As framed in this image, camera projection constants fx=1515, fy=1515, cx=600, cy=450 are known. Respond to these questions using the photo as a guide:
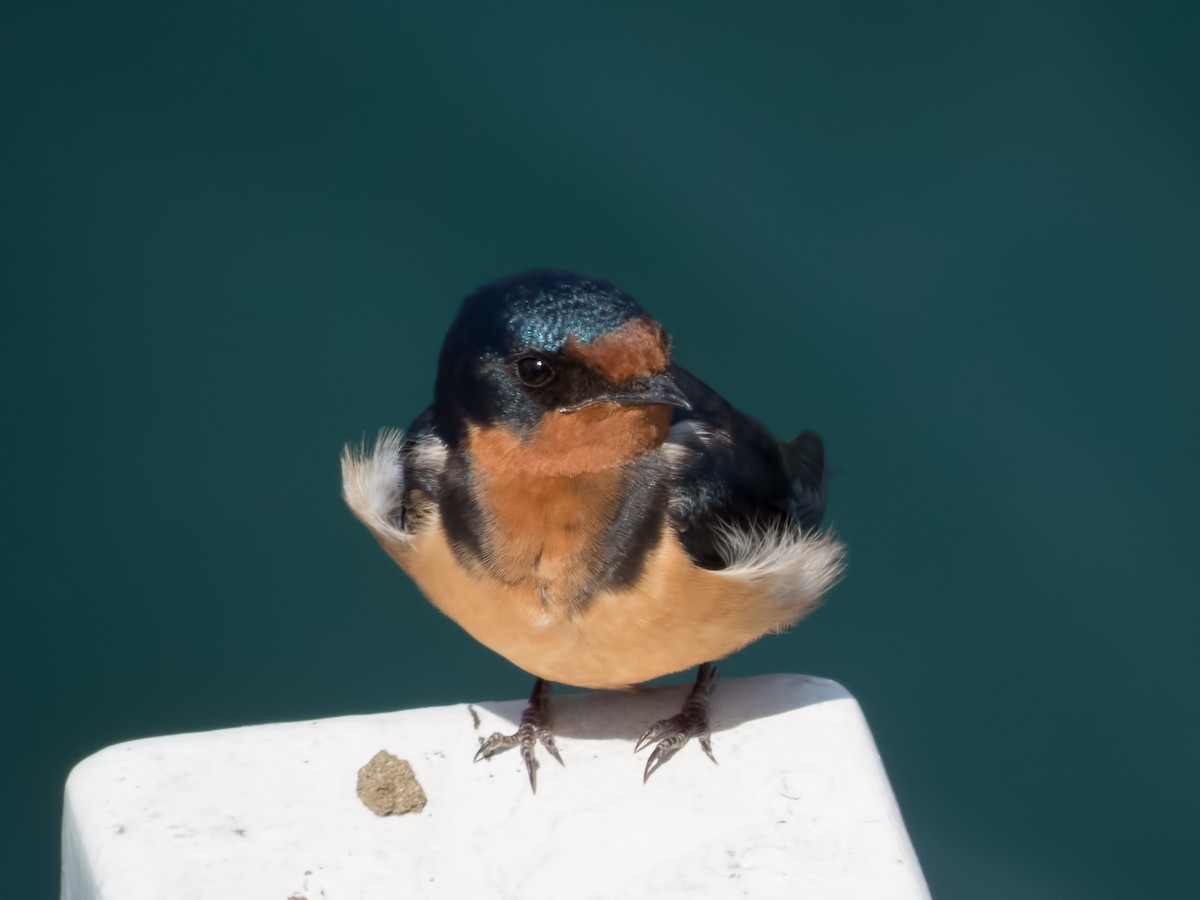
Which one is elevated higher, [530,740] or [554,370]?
[554,370]

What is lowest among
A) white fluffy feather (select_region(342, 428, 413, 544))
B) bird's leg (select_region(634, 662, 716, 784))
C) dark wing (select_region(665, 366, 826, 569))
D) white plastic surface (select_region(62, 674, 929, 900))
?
white plastic surface (select_region(62, 674, 929, 900))

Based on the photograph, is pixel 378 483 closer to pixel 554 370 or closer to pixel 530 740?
pixel 530 740

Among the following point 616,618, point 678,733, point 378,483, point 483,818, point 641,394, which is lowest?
point 483,818

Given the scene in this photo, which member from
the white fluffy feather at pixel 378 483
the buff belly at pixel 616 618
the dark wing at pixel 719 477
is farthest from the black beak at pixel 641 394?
the white fluffy feather at pixel 378 483

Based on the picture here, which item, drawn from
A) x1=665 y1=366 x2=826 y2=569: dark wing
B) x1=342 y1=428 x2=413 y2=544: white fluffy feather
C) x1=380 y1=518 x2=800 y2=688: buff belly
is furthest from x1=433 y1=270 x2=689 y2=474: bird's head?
x1=342 y1=428 x2=413 y2=544: white fluffy feather

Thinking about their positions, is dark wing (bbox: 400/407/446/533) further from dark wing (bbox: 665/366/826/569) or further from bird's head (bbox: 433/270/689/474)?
dark wing (bbox: 665/366/826/569)

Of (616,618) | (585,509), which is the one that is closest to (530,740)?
(616,618)
